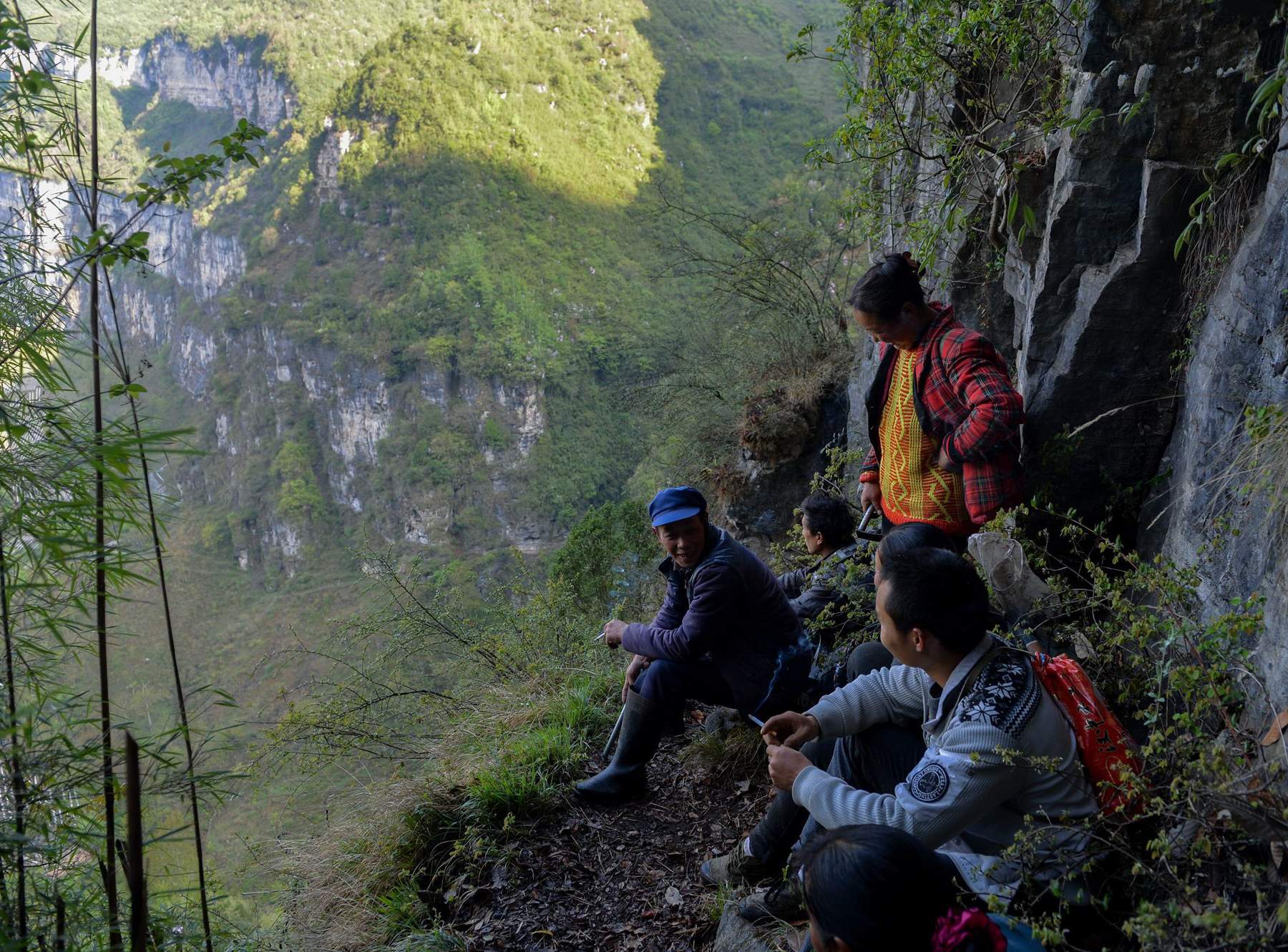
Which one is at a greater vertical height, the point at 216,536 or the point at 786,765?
the point at 786,765

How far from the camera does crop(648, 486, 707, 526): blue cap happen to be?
9.48 feet

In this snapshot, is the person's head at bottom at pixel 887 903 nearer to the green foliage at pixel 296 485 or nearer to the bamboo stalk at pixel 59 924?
the bamboo stalk at pixel 59 924

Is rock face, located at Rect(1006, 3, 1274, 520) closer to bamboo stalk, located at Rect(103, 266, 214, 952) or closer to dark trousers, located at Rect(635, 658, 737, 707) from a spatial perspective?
dark trousers, located at Rect(635, 658, 737, 707)

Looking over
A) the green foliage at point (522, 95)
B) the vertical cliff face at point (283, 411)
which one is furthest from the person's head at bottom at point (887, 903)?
the green foliage at point (522, 95)

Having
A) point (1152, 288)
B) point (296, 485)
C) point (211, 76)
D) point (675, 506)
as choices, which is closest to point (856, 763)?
point (675, 506)

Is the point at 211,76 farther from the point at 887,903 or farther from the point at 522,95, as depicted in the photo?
the point at 887,903

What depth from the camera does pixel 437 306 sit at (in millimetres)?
53094

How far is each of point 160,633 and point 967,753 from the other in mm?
38960

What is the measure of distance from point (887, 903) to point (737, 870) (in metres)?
1.51

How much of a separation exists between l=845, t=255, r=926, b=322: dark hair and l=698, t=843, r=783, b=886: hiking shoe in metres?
1.85

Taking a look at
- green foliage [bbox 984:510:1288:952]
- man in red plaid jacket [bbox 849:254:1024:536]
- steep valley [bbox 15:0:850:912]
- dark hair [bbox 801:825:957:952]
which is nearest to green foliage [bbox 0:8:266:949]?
dark hair [bbox 801:825:957:952]

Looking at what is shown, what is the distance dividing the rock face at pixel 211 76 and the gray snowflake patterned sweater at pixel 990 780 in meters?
75.0

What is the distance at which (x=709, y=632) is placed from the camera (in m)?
2.91

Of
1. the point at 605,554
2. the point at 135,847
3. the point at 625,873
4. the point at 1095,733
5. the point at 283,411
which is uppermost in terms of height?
the point at 283,411
